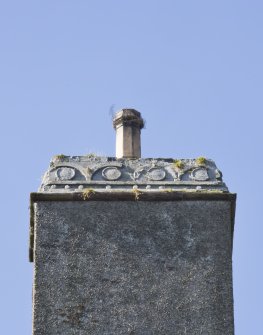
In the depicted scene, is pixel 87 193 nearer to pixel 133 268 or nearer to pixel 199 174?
pixel 133 268

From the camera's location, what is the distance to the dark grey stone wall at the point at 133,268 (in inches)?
683

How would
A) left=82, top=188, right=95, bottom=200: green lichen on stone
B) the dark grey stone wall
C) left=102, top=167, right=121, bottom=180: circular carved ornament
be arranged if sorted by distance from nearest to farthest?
the dark grey stone wall < left=82, top=188, right=95, bottom=200: green lichen on stone < left=102, top=167, right=121, bottom=180: circular carved ornament

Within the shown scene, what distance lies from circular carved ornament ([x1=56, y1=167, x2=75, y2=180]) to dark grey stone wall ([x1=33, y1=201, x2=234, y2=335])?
43 cm

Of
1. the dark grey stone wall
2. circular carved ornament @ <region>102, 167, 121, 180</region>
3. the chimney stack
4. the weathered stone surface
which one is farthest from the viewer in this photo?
the chimney stack

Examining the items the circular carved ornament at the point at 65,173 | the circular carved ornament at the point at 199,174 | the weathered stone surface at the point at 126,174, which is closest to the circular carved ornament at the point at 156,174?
the weathered stone surface at the point at 126,174

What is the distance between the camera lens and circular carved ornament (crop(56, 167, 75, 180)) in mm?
18469

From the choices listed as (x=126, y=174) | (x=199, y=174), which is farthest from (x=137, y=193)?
(x=199, y=174)

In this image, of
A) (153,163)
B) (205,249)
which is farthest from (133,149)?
(205,249)

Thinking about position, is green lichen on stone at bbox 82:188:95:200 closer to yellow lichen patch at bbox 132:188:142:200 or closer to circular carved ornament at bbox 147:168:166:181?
yellow lichen patch at bbox 132:188:142:200

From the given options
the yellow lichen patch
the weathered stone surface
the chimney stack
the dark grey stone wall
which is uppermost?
the chimney stack

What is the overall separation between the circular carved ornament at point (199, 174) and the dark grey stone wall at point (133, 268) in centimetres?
39

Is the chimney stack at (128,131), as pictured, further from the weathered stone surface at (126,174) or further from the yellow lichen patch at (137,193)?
the yellow lichen patch at (137,193)

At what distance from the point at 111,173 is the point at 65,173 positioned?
1.58ft

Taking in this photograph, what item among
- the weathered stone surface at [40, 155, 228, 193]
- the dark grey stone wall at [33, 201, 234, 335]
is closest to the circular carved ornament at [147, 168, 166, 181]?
the weathered stone surface at [40, 155, 228, 193]
